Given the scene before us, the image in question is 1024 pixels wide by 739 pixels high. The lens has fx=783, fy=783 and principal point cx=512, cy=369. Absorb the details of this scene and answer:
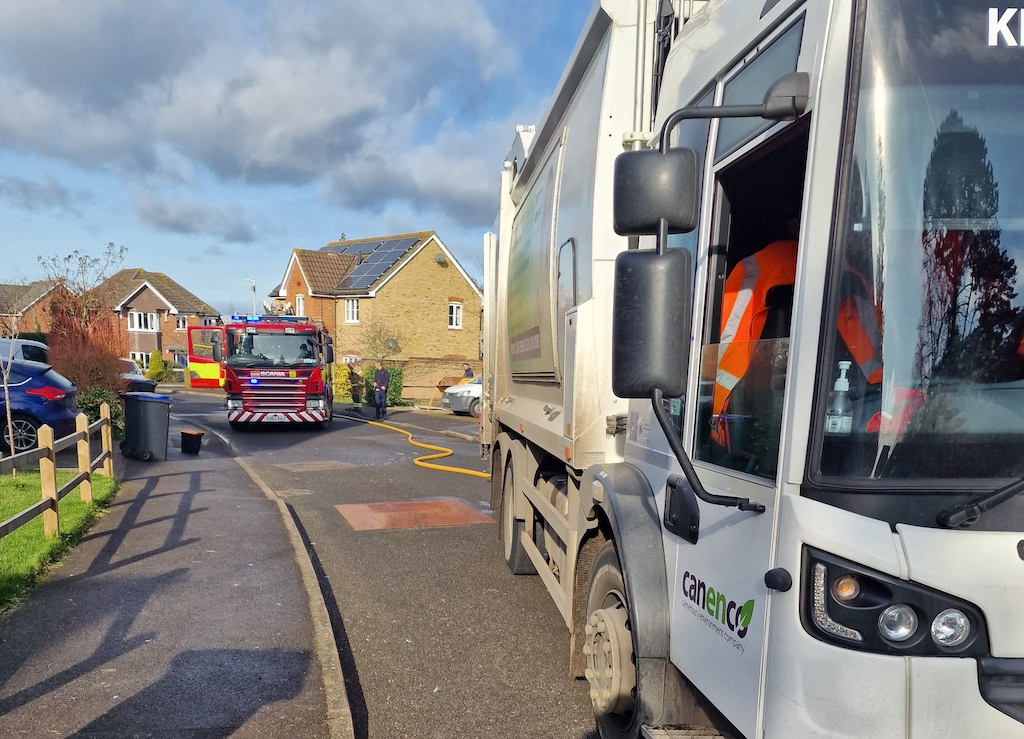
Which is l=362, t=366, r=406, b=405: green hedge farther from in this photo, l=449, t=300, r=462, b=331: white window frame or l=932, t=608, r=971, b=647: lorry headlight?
l=932, t=608, r=971, b=647: lorry headlight

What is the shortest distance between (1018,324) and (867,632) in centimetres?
84

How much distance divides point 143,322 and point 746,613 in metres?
63.5

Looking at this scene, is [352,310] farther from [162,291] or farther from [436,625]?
[436,625]

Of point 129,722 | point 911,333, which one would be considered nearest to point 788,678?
point 911,333

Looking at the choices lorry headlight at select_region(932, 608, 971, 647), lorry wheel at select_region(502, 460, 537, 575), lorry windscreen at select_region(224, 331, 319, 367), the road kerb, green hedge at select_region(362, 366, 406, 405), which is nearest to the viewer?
lorry headlight at select_region(932, 608, 971, 647)

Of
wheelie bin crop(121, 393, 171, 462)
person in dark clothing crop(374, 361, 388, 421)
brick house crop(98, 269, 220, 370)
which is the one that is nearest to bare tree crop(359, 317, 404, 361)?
person in dark clothing crop(374, 361, 388, 421)

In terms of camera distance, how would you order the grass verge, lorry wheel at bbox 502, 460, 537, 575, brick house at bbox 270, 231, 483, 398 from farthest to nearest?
brick house at bbox 270, 231, 483, 398 → lorry wheel at bbox 502, 460, 537, 575 → the grass verge

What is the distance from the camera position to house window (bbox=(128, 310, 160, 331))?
58.5m

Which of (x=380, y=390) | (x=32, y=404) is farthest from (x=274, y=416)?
(x=32, y=404)

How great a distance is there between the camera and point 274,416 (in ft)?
62.1

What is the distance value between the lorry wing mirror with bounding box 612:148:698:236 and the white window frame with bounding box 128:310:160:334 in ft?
205

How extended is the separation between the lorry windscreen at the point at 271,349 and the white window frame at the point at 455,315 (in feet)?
74.5

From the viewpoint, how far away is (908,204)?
6.38ft

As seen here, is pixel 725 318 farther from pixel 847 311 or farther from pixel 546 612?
pixel 546 612
